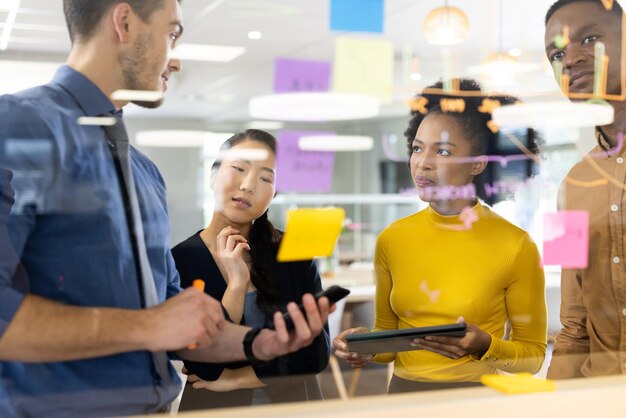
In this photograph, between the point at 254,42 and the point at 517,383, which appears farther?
the point at 517,383

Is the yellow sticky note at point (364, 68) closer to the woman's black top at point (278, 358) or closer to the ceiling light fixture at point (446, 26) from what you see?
the ceiling light fixture at point (446, 26)

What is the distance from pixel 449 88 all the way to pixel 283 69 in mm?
391

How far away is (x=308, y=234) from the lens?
54.6 inches

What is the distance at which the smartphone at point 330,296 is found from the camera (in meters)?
1.36

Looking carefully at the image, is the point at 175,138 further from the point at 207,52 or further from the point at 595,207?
the point at 595,207

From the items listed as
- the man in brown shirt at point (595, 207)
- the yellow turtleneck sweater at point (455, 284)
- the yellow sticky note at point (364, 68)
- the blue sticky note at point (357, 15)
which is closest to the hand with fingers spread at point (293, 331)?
the yellow turtleneck sweater at point (455, 284)

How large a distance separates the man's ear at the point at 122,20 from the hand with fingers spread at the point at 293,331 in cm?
60

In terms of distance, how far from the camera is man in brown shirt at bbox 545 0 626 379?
5.69 feet

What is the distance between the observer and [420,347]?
1558 millimetres

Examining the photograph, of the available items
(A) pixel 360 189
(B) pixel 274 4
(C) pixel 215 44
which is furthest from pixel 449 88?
(C) pixel 215 44

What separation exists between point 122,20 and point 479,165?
841 mm

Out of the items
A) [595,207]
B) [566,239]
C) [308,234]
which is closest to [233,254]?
[308,234]

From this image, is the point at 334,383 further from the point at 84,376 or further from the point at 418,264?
the point at 84,376

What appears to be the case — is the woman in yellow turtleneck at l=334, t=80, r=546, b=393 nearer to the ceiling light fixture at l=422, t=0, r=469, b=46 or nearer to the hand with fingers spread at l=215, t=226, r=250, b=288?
the ceiling light fixture at l=422, t=0, r=469, b=46
